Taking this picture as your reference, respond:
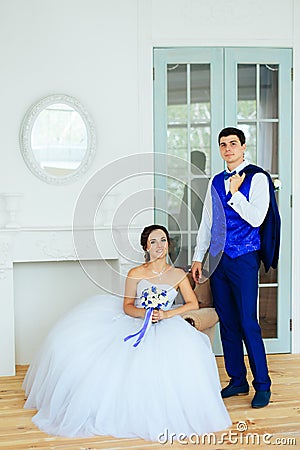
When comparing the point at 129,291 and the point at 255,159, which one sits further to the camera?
the point at 255,159

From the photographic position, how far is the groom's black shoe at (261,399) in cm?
389

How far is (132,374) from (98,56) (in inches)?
89.4

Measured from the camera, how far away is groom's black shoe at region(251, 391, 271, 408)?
3887 millimetres

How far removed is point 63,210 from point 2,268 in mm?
570

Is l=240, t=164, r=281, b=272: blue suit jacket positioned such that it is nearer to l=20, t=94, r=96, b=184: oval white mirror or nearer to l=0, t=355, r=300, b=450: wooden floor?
l=0, t=355, r=300, b=450: wooden floor

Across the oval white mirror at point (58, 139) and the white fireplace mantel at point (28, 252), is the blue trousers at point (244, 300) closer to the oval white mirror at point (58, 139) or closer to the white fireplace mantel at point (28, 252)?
the white fireplace mantel at point (28, 252)

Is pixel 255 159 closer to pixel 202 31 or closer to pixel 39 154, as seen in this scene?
pixel 202 31

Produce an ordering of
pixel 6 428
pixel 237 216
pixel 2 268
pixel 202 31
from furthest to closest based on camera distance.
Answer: pixel 202 31 < pixel 2 268 < pixel 237 216 < pixel 6 428

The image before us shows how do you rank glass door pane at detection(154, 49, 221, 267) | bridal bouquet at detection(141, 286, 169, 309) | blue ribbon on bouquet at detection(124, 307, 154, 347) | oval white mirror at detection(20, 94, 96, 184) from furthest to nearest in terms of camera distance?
1. glass door pane at detection(154, 49, 221, 267)
2. oval white mirror at detection(20, 94, 96, 184)
3. bridal bouquet at detection(141, 286, 169, 309)
4. blue ribbon on bouquet at detection(124, 307, 154, 347)

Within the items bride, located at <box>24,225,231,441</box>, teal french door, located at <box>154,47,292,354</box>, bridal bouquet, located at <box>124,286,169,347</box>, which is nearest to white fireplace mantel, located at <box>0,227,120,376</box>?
teal french door, located at <box>154,47,292,354</box>

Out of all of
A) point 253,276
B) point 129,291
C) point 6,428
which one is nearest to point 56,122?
point 129,291

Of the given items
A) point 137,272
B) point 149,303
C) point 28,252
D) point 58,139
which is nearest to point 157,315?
point 149,303

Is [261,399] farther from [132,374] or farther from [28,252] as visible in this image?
[28,252]

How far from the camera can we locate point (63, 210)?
15.8 ft
